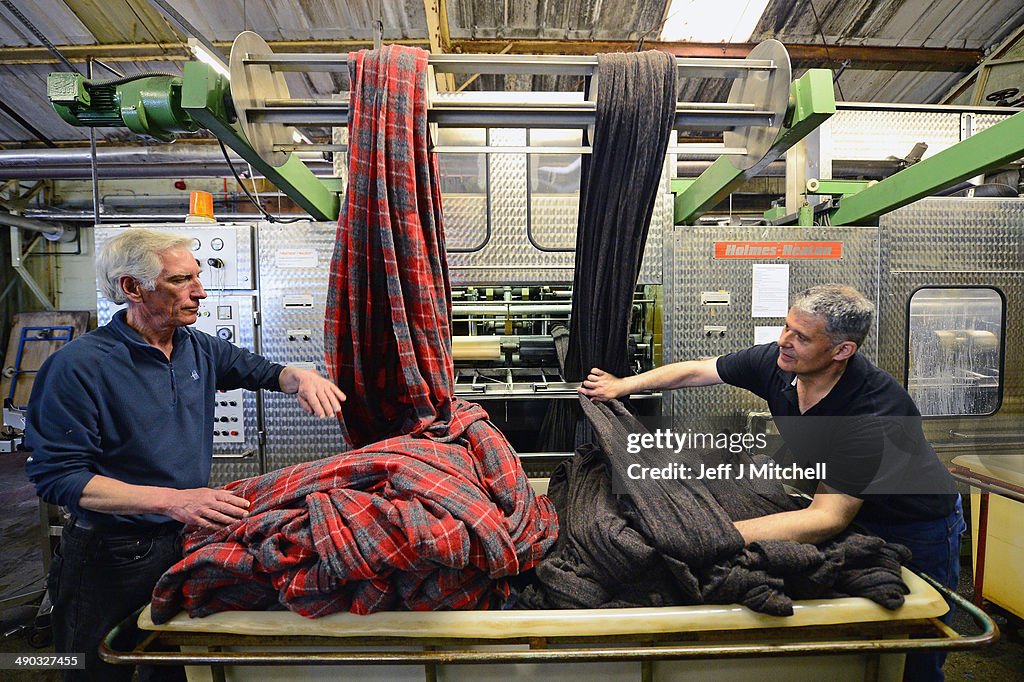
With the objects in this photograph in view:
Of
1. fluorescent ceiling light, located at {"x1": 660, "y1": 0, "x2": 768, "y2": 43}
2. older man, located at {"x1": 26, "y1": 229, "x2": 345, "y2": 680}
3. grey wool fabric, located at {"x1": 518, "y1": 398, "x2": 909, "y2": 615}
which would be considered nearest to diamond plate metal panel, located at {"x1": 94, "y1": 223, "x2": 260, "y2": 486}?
older man, located at {"x1": 26, "y1": 229, "x2": 345, "y2": 680}

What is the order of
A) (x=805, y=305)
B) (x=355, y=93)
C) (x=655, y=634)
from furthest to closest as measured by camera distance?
1. (x=805, y=305)
2. (x=355, y=93)
3. (x=655, y=634)

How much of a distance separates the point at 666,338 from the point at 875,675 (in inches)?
78.7

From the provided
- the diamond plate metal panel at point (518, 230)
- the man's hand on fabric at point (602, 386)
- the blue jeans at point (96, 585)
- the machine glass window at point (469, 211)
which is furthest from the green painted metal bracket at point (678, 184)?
the blue jeans at point (96, 585)

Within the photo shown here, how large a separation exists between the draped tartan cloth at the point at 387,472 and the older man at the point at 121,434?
0.24 meters

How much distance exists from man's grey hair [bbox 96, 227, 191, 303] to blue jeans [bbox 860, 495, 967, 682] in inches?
90.8

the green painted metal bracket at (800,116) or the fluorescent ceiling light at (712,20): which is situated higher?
the fluorescent ceiling light at (712,20)

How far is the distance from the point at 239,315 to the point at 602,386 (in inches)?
97.1

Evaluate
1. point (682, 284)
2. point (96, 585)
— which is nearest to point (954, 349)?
point (682, 284)

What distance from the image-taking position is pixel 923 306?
304 cm

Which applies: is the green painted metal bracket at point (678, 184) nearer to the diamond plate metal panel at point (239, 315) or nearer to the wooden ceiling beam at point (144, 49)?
the wooden ceiling beam at point (144, 49)

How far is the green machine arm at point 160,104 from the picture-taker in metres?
Answer: 1.31

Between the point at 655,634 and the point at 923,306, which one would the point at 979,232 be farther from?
the point at 655,634

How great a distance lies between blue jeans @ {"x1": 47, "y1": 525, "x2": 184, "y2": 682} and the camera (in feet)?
4.55

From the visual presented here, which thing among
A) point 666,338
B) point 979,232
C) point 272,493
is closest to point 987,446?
point 979,232
